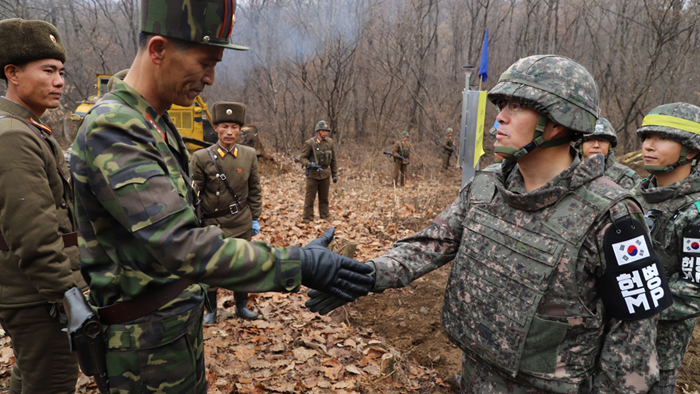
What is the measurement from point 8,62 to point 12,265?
1.27 m

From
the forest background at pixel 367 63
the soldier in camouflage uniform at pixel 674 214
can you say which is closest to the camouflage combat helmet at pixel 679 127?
the soldier in camouflage uniform at pixel 674 214

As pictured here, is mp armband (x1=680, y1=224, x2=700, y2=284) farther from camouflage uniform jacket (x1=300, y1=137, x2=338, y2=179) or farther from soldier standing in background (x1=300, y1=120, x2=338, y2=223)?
camouflage uniform jacket (x1=300, y1=137, x2=338, y2=179)

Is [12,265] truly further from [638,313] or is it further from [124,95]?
[638,313]

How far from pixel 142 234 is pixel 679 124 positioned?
363cm

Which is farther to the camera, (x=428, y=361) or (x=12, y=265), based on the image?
(x=428, y=361)

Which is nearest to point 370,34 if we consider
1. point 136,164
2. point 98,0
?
point 98,0

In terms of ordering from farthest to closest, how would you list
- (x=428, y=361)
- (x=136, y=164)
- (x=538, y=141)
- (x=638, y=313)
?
1. (x=428, y=361)
2. (x=538, y=141)
3. (x=638, y=313)
4. (x=136, y=164)

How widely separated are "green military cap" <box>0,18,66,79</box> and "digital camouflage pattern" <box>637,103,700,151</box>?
4356mm

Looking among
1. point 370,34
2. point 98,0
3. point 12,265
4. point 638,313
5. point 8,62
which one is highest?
point 98,0

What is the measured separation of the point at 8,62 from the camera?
2512 mm

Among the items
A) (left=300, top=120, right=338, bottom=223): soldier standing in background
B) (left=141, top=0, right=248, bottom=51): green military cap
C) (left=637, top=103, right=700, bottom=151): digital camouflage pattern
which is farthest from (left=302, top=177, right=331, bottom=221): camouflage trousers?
(left=141, top=0, right=248, bottom=51): green military cap

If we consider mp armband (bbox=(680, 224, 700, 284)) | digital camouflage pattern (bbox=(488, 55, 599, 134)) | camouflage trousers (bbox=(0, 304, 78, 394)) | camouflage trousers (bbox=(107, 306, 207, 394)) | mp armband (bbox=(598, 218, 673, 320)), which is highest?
digital camouflage pattern (bbox=(488, 55, 599, 134))

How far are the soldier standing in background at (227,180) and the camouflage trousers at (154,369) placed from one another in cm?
265

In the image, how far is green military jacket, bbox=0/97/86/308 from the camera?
7.13 ft
